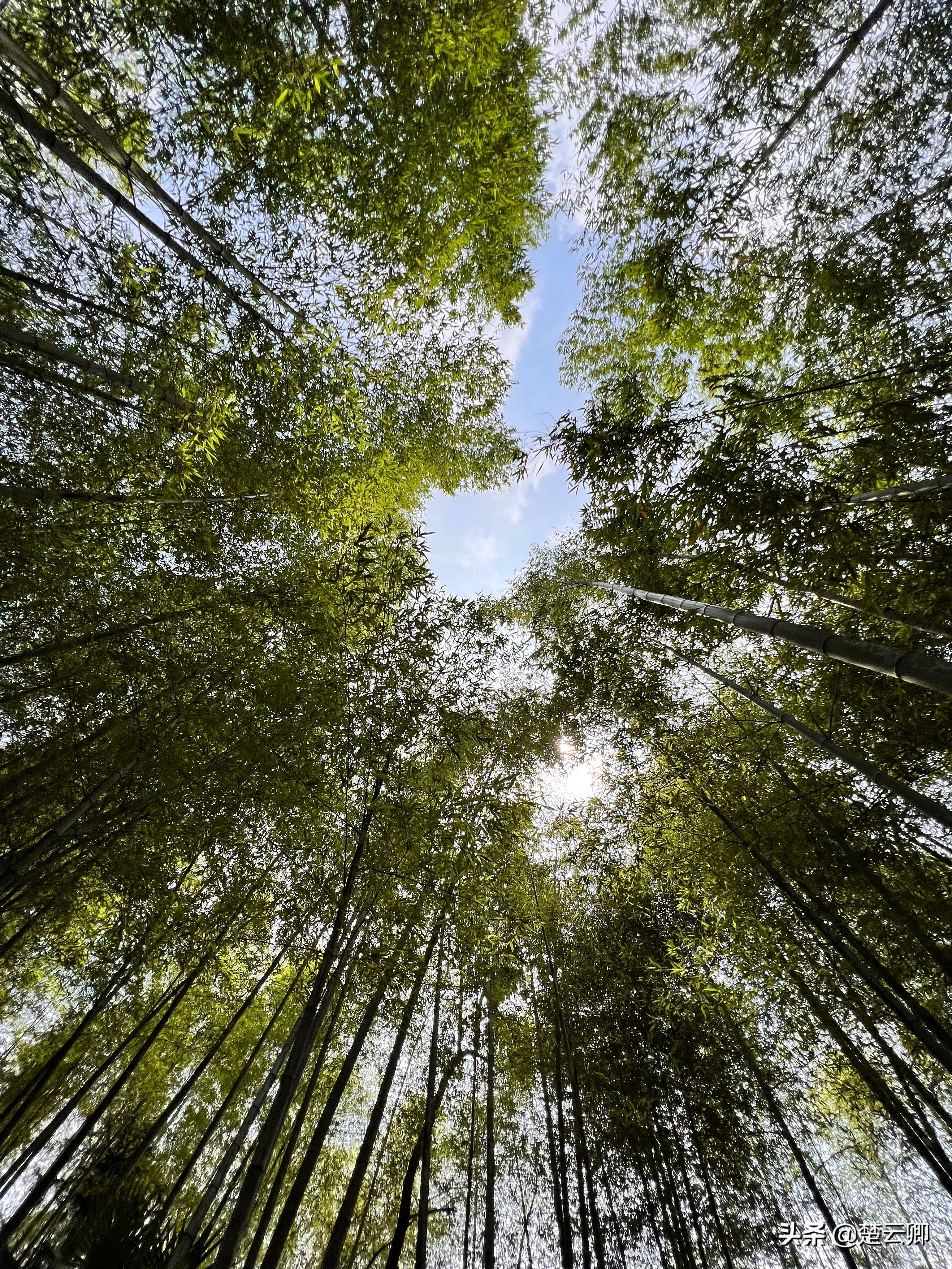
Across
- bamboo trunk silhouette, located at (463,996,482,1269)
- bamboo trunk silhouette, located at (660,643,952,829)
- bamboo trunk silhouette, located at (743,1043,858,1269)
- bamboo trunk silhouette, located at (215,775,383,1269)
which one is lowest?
bamboo trunk silhouette, located at (215,775,383,1269)

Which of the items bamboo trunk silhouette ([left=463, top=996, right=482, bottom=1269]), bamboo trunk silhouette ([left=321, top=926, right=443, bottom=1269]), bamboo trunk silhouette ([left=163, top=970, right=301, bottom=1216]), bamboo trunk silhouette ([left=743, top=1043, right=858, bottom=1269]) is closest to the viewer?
bamboo trunk silhouette ([left=321, top=926, right=443, bottom=1269])

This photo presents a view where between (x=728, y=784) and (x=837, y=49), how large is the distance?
14.7ft

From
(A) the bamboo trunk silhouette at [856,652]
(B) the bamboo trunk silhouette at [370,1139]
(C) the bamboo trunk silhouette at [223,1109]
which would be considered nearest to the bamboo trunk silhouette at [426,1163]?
(B) the bamboo trunk silhouette at [370,1139]


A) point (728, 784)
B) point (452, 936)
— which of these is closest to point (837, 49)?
point (728, 784)

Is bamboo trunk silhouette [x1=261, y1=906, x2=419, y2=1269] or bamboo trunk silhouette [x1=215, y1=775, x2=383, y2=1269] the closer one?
bamboo trunk silhouette [x1=215, y1=775, x2=383, y2=1269]

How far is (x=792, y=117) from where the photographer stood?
2.44m

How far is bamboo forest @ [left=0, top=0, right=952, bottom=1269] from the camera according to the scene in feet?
7.39

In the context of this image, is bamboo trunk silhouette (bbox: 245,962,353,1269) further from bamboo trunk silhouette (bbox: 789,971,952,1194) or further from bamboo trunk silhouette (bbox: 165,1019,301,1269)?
bamboo trunk silhouette (bbox: 789,971,952,1194)

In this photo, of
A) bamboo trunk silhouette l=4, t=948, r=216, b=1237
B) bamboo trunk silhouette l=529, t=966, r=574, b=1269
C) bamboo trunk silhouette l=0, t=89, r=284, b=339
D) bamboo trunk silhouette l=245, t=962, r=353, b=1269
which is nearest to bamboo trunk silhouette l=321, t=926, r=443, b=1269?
bamboo trunk silhouette l=245, t=962, r=353, b=1269

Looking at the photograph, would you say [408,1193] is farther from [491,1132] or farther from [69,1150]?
[69,1150]

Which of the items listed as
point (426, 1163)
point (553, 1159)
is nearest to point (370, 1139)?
point (426, 1163)

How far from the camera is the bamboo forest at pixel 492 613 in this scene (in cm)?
225

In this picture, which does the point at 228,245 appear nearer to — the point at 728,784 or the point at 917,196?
the point at 917,196

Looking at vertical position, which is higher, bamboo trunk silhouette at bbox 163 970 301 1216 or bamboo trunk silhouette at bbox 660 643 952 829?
bamboo trunk silhouette at bbox 163 970 301 1216
